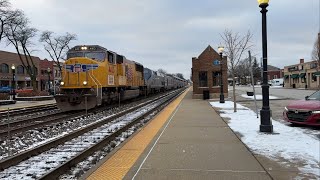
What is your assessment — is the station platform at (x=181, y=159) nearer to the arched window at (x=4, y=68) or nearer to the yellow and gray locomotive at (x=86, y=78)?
the yellow and gray locomotive at (x=86, y=78)

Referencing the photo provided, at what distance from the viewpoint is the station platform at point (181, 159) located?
21.4 ft

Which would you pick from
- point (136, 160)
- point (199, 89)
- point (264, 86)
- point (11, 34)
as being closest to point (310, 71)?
point (199, 89)

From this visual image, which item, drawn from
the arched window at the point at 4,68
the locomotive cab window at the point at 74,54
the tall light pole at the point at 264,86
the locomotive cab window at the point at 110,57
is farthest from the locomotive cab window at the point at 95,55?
the arched window at the point at 4,68

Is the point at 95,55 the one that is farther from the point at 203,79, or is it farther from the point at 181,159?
the point at 203,79

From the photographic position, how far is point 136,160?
7.73 meters

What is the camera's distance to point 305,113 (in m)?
12.5

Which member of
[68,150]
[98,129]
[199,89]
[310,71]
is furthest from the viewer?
[310,71]

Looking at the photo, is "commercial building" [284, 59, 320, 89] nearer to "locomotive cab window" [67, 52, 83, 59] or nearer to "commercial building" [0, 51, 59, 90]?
"locomotive cab window" [67, 52, 83, 59]

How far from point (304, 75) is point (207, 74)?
2132 inches

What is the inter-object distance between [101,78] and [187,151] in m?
13.8

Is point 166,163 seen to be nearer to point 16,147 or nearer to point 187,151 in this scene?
point 187,151

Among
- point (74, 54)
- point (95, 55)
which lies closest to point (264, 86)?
point (95, 55)

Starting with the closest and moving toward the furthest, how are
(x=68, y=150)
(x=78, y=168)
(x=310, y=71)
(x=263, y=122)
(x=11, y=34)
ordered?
(x=78, y=168), (x=68, y=150), (x=263, y=122), (x=11, y=34), (x=310, y=71)

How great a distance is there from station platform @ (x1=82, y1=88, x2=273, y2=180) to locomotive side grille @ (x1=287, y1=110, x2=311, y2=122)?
2.76m
